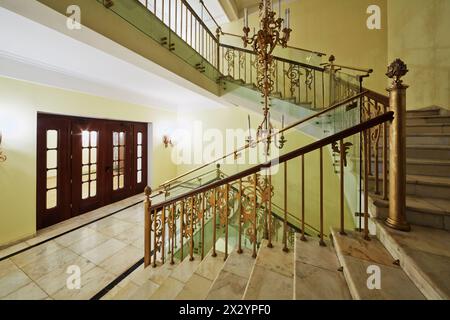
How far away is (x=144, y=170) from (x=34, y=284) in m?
4.06

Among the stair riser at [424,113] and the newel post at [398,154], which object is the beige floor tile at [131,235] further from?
the stair riser at [424,113]

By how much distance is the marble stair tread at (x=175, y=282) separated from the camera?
5.65 feet

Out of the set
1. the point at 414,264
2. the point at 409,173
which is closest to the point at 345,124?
the point at 409,173

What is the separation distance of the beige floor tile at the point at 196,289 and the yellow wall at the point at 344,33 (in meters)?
5.72

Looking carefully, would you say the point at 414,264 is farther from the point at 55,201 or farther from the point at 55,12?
the point at 55,201

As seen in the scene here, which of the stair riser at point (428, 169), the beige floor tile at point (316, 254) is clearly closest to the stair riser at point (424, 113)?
the stair riser at point (428, 169)

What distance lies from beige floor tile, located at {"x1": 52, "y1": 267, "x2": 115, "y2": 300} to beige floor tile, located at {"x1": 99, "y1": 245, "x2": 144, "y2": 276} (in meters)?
0.09

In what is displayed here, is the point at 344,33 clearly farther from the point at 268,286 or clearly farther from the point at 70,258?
the point at 70,258

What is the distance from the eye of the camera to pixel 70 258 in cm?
275

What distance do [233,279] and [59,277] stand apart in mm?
2365

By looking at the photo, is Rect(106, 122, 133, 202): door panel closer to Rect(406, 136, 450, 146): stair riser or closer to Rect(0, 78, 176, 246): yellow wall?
Rect(0, 78, 176, 246): yellow wall

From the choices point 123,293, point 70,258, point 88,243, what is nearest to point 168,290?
point 123,293

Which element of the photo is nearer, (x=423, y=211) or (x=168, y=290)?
(x=423, y=211)

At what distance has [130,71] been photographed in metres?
3.42
